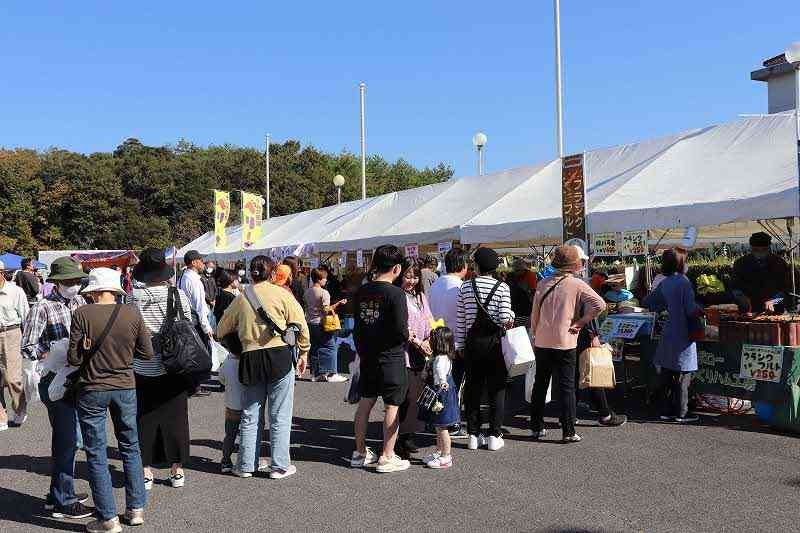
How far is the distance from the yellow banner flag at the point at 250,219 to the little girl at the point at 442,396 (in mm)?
14243

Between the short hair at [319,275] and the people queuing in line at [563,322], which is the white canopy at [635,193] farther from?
the people queuing in line at [563,322]

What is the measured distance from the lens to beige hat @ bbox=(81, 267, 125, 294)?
14.4ft

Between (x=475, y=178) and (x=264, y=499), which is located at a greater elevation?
(x=475, y=178)

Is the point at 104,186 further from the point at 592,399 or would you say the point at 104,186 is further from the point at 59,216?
the point at 592,399

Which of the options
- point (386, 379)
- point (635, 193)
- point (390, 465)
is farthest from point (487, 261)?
point (635, 193)

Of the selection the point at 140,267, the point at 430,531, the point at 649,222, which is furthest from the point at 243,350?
the point at 649,222

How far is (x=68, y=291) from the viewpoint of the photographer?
5.41 metres

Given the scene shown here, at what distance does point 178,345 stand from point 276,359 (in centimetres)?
74

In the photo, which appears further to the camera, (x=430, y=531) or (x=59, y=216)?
(x=59, y=216)

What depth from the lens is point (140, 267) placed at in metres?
5.17

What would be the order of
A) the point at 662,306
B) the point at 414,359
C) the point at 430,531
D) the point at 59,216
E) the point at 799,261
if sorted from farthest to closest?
the point at 59,216 → the point at 799,261 → the point at 662,306 → the point at 414,359 → the point at 430,531

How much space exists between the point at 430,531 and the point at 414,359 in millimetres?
1811

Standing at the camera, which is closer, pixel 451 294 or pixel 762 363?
pixel 451 294

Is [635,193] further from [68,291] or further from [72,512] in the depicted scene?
[72,512]
